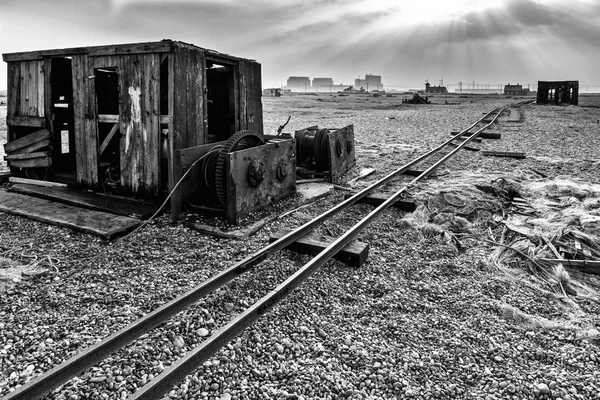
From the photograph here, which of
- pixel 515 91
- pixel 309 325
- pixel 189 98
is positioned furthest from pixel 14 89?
pixel 515 91

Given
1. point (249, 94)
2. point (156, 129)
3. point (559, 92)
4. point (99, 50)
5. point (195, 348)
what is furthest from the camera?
point (559, 92)

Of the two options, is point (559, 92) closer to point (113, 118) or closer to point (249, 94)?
point (249, 94)

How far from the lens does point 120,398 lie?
9.33 ft

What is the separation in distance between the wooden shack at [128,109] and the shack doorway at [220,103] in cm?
2

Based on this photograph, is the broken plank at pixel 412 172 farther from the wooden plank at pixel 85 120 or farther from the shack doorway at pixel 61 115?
the shack doorway at pixel 61 115

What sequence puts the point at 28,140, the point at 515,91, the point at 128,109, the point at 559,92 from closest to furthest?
1. the point at 128,109
2. the point at 28,140
3. the point at 559,92
4. the point at 515,91

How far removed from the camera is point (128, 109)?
A: 7.46 m

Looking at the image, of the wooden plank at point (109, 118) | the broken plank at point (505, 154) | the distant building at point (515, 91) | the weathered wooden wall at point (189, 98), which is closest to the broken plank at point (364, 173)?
the weathered wooden wall at point (189, 98)

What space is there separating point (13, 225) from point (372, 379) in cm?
585

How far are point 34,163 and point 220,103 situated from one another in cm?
398

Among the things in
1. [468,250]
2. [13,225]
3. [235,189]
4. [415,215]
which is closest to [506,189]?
[415,215]

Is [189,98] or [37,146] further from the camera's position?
[37,146]

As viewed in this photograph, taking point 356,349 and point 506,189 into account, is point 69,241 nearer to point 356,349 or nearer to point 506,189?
point 356,349

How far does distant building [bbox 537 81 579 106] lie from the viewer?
1821 inches
